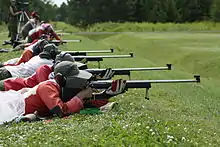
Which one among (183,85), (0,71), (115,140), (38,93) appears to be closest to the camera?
(115,140)

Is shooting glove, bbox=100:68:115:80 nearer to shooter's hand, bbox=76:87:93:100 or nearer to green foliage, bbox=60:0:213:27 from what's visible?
shooter's hand, bbox=76:87:93:100

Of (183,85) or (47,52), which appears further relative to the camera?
(183,85)

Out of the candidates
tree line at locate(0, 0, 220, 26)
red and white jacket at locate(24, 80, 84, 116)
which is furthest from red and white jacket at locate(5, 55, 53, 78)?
tree line at locate(0, 0, 220, 26)

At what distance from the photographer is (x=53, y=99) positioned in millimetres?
6453

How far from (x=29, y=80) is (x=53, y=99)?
1595 millimetres

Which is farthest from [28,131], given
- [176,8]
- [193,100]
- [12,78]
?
[176,8]

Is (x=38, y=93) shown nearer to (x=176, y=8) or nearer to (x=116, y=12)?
(x=176, y=8)

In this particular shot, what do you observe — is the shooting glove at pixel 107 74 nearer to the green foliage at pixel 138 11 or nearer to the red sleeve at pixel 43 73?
the red sleeve at pixel 43 73

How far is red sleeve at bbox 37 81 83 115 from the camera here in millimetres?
6453

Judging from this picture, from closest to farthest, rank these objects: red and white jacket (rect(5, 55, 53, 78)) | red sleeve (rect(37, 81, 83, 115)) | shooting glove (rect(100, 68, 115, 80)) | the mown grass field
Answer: the mown grass field < red sleeve (rect(37, 81, 83, 115)) < shooting glove (rect(100, 68, 115, 80)) < red and white jacket (rect(5, 55, 53, 78))

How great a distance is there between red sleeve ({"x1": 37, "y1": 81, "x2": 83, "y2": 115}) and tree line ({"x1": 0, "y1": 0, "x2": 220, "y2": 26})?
49363 mm

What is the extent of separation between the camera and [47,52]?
8.90m

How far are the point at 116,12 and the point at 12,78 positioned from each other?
6082cm

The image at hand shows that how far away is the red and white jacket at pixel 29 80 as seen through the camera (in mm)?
7629
